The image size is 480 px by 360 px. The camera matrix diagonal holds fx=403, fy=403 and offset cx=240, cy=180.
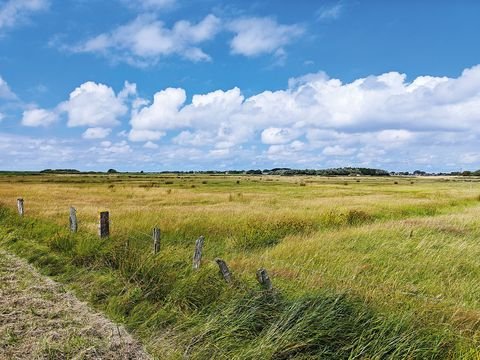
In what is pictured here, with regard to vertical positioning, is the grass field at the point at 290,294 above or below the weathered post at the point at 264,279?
below

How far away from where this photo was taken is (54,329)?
6227mm

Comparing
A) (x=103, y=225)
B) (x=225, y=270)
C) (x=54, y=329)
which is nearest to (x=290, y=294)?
(x=225, y=270)

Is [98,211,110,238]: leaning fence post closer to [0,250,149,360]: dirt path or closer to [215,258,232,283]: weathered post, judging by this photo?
[0,250,149,360]: dirt path

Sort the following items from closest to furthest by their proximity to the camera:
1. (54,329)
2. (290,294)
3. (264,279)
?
(54,329) → (264,279) → (290,294)

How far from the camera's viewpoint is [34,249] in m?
12.0

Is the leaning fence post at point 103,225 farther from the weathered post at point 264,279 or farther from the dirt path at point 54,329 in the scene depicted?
the weathered post at point 264,279

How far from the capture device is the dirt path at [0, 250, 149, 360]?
5500 millimetres

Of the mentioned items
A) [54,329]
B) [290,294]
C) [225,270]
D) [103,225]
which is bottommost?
[54,329]

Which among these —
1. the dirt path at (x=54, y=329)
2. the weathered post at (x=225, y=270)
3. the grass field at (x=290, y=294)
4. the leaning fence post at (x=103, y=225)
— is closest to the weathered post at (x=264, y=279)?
the grass field at (x=290, y=294)

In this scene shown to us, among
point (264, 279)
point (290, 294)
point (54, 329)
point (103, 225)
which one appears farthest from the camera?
point (103, 225)

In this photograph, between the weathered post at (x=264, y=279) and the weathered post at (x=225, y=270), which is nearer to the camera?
the weathered post at (x=264, y=279)

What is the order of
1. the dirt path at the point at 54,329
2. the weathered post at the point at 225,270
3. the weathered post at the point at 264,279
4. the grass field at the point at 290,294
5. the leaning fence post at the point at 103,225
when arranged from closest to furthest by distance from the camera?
the grass field at the point at 290,294
the dirt path at the point at 54,329
the weathered post at the point at 264,279
the weathered post at the point at 225,270
the leaning fence post at the point at 103,225

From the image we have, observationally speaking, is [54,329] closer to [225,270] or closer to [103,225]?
[225,270]

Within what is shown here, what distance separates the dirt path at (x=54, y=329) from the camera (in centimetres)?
550
